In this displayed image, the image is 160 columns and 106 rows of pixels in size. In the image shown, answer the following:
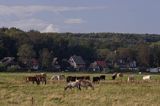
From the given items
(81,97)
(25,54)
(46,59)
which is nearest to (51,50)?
(46,59)

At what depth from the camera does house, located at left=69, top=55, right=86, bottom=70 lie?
158 meters

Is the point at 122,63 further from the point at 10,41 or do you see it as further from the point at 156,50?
A: the point at 10,41

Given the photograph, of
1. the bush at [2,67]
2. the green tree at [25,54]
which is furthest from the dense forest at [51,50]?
the bush at [2,67]

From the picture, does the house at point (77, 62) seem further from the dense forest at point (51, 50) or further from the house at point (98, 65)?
the house at point (98, 65)

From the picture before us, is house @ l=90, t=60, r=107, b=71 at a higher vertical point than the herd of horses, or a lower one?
lower

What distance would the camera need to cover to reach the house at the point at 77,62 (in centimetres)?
15762

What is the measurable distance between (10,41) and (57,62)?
50.8 ft

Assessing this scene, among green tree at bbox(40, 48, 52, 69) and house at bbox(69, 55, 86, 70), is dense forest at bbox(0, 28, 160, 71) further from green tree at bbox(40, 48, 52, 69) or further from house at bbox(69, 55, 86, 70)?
house at bbox(69, 55, 86, 70)

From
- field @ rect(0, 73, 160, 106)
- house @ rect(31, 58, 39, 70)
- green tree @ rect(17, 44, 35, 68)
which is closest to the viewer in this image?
field @ rect(0, 73, 160, 106)

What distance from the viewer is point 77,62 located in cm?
15725

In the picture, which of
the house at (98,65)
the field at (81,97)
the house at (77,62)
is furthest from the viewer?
the house at (98,65)

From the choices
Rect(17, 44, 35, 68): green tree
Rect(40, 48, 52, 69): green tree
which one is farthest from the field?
Rect(40, 48, 52, 69): green tree

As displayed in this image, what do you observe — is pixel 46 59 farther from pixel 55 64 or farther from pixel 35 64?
pixel 55 64

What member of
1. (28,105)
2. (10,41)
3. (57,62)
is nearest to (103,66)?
(57,62)
